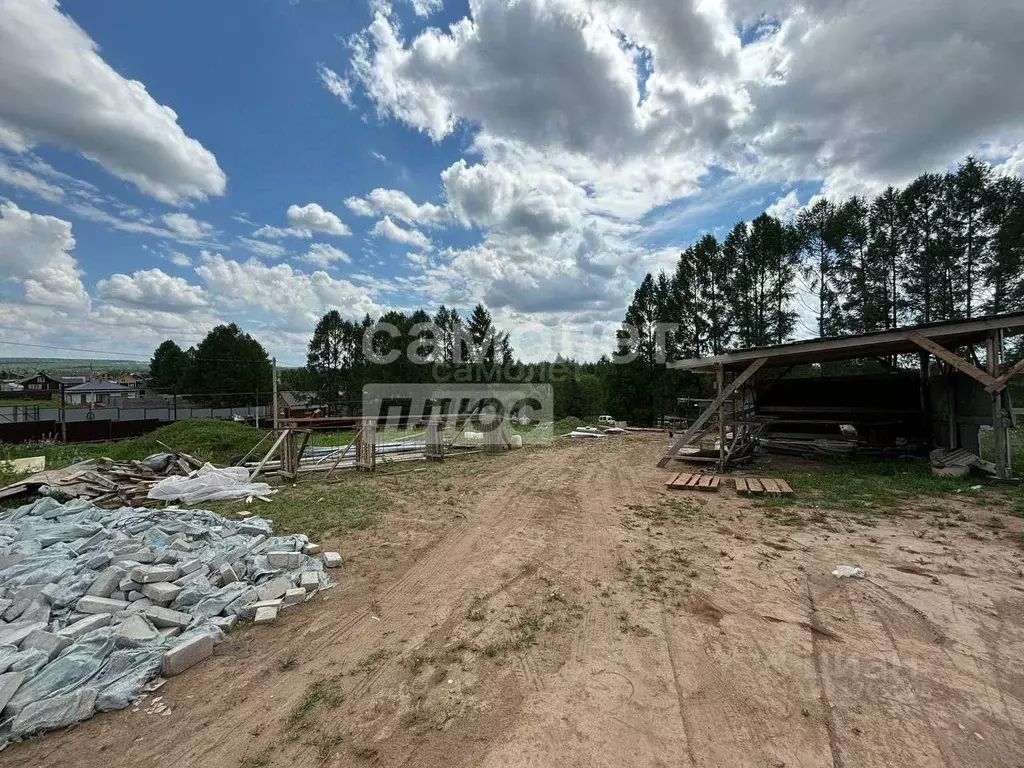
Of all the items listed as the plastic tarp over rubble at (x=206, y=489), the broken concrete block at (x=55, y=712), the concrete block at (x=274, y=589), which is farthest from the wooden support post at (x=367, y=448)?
the broken concrete block at (x=55, y=712)

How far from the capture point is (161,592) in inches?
153

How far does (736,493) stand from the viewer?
8305 millimetres

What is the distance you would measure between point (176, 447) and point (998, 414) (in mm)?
20029

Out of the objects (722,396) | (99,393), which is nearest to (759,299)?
(722,396)

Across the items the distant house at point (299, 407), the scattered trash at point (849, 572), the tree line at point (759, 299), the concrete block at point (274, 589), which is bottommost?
the concrete block at point (274, 589)

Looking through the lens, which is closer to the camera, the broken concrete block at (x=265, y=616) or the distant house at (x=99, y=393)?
the broken concrete block at (x=265, y=616)

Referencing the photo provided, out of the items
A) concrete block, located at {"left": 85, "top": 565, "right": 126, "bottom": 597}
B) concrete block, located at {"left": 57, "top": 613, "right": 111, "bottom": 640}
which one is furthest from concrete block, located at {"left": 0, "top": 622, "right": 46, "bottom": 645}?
concrete block, located at {"left": 85, "top": 565, "right": 126, "bottom": 597}

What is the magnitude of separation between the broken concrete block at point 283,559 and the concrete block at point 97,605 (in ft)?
4.14

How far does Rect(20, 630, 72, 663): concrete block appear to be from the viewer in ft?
10.2

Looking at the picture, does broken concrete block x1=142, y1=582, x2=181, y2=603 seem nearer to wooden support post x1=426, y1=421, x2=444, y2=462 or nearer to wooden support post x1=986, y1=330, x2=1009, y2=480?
wooden support post x1=426, y1=421, x2=444, y2=462

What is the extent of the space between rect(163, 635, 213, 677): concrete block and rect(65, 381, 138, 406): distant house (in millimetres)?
50456

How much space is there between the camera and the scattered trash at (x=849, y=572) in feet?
14.5

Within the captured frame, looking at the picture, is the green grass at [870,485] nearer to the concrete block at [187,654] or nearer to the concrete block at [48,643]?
the concrete block at [187,654]

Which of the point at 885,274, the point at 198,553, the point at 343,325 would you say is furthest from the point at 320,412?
the point at 885,274
